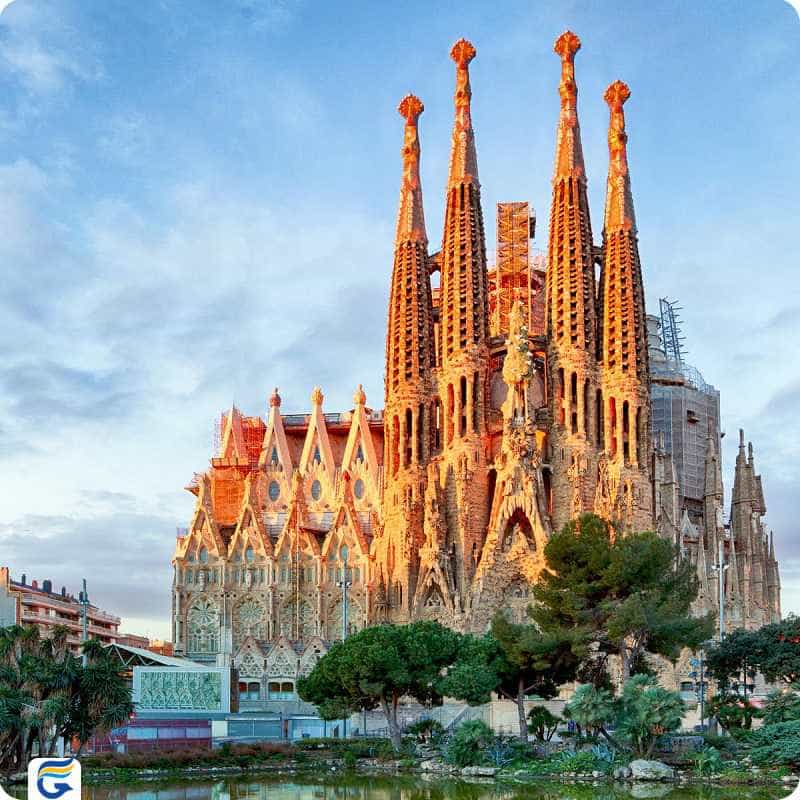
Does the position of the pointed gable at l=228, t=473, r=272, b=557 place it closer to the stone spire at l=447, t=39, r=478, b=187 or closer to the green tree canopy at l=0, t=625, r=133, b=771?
the stone spire at l=447, t=39, r=478, b=187

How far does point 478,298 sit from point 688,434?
15.5 m

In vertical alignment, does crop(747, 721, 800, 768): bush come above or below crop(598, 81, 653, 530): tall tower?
below

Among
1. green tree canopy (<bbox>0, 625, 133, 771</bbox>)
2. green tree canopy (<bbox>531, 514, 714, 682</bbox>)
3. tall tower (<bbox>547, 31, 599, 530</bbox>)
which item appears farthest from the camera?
tall tower (<bbox>547, 31, 599, 530</bbox>)

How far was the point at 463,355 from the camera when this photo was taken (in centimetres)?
6519

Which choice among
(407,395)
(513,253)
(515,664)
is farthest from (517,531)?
(515,664)

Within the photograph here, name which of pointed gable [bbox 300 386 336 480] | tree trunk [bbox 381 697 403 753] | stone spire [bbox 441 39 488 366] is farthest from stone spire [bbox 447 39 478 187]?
tree trunk [bbox 381 697 403 753]

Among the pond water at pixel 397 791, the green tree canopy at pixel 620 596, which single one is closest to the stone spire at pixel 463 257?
the green tree canopy at pixel 620 596

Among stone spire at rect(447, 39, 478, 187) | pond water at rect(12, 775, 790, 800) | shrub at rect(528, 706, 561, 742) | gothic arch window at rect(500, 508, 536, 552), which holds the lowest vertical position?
pond water at rect(12, 775, 790, 800)

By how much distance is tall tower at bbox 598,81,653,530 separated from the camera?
2463 inches

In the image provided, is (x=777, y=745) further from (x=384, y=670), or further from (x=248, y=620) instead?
(x=248, y=620)

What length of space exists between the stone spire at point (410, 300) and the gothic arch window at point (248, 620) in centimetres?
1240

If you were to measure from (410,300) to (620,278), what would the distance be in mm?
10330

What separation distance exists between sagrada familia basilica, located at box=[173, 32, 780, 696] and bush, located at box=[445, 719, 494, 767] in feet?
73.2

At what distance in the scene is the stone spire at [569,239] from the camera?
214 ft
